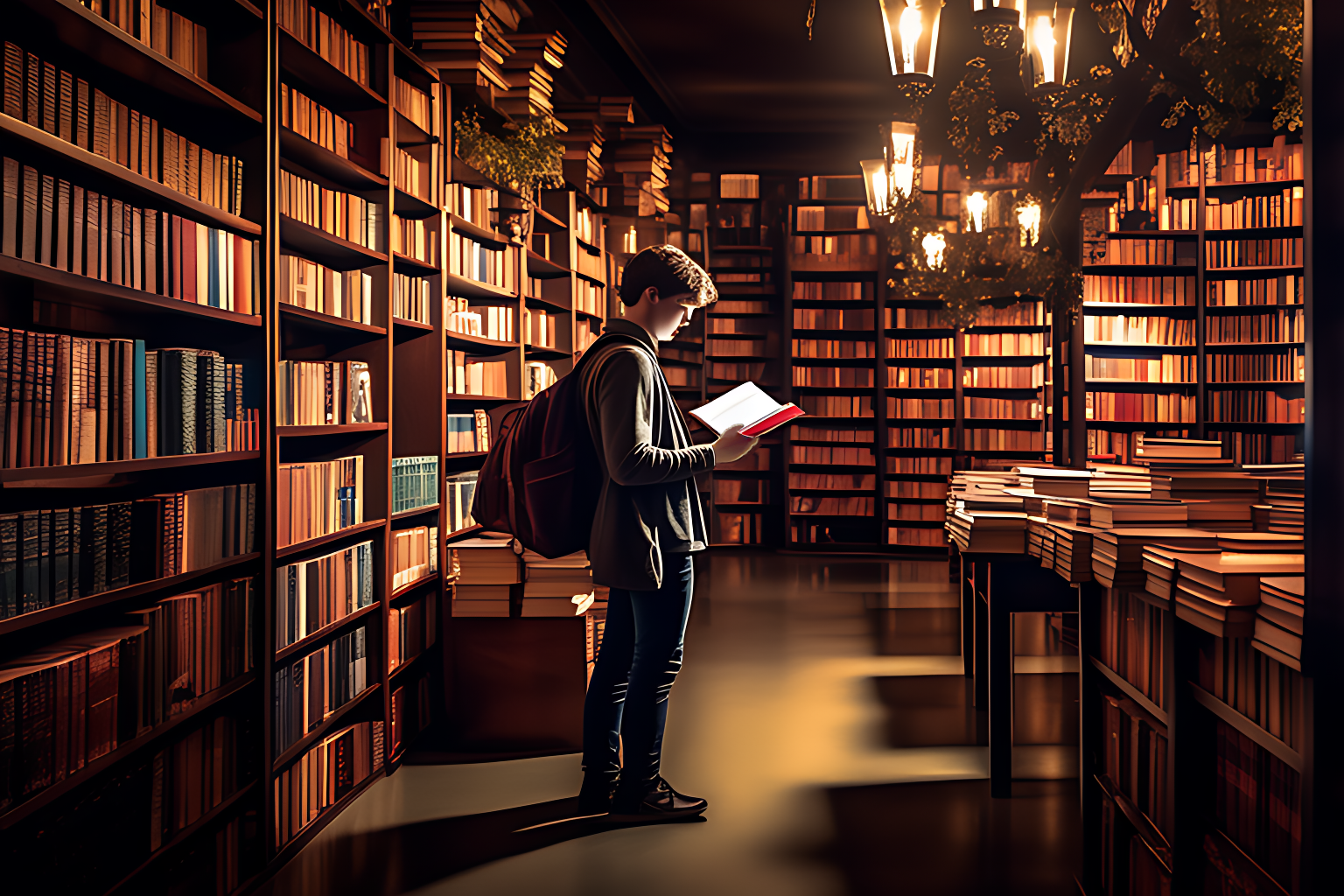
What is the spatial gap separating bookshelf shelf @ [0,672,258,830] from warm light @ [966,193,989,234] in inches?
152

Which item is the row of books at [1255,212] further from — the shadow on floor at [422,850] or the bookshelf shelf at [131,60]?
the bookshelf shelf at [131,60]

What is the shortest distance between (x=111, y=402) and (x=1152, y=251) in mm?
6958

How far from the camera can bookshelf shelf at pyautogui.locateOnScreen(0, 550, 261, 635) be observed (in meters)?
1.40

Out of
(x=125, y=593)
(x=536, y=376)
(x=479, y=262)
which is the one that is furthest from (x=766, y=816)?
(x=536, y=376)

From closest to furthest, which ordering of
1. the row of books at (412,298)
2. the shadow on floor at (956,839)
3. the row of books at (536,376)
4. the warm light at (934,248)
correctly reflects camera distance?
the shadow on floor at (956,839), the row of books at (412,298), the row of books at (536,376), the warm light at (934,248)

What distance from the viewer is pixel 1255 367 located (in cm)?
643

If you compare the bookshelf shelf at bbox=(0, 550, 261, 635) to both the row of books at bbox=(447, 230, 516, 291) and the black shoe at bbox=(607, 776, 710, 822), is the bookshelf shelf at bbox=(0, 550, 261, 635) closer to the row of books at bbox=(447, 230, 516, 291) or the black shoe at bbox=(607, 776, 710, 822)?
the black shoe at bbox=(607, 776, 710, 822)

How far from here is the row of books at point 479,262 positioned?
3.41 meters

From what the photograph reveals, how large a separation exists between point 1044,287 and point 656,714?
332cm

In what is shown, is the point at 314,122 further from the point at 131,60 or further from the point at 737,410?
the point at 737,410


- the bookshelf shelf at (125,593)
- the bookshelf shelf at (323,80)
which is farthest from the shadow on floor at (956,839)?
the bookshelf shelf at (323,80)

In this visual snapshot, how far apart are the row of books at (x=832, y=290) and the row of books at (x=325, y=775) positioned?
19.6 ft

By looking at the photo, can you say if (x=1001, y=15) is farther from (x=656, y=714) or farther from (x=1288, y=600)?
(x=656, y=714)

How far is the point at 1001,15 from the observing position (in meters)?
2.22
